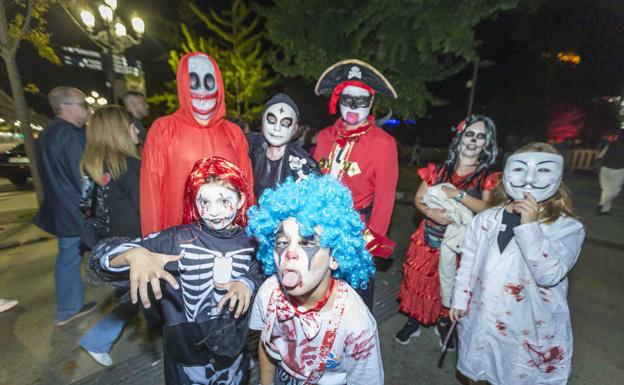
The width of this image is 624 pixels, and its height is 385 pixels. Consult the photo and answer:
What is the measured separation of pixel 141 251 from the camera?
1.32 meters

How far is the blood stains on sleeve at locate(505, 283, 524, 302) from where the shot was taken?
1.82m

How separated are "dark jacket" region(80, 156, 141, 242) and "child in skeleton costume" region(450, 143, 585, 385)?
8.64ft

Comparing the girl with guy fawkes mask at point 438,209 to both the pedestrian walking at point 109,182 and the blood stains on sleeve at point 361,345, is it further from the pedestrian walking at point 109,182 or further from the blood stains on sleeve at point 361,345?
the pedestrian walking at point 109,182

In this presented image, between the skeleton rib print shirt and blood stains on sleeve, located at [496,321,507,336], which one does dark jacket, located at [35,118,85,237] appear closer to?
the skeleton rib print shirt

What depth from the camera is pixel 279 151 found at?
2.52 meters

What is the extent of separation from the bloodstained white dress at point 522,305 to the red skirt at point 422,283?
66 cm

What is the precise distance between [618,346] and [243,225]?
12.6 ft

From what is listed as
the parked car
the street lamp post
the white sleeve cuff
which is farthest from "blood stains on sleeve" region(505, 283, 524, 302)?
the parked car

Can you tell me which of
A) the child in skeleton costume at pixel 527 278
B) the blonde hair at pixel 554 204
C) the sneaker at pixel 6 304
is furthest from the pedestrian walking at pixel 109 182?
the blonde hair at pixel 554 204

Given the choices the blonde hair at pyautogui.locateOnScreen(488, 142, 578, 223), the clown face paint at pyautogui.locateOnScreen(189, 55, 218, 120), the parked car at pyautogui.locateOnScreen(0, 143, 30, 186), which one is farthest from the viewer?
the parked car at pyautogui.locateOnScreen(0, 143, 30, 186)

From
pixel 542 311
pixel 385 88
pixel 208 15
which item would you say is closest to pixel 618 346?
pixel 542 311

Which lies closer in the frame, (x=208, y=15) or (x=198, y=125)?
(x=198, y=125)

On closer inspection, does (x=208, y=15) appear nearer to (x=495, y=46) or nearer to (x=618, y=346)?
(x=495, y=46)

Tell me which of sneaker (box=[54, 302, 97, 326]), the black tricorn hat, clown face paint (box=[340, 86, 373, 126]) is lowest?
sneaker (box=[54, 302, 97, 326])
